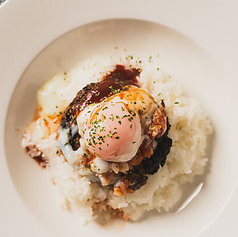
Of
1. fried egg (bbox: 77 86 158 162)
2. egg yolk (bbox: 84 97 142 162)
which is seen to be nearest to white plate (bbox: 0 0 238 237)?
fried egg (bbox: 77 86 158 162)

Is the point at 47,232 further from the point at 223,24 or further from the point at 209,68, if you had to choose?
the point at 223,24

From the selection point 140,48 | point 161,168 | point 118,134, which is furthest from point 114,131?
point 140,48

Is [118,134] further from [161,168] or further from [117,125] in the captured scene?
[161,168]

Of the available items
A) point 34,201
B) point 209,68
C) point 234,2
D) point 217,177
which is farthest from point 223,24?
point 34,201

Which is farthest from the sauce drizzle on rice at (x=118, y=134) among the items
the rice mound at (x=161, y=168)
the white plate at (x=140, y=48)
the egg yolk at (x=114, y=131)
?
the white plate at (x=140, y=48)

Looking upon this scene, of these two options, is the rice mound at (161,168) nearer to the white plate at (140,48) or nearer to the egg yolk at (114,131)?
the white plate at (140,48)

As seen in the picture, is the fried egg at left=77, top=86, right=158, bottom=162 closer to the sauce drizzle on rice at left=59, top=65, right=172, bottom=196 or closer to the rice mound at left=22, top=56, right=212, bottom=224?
the sauce drizzle on rice at left=59, top=65, right=172, bottom=196

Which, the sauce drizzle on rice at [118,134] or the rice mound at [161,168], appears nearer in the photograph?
the sauce drizzle on rice at [118,134]
